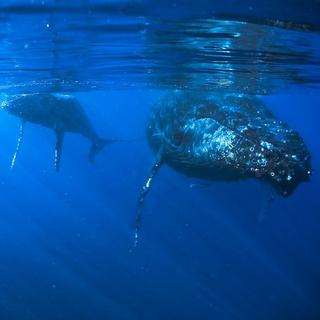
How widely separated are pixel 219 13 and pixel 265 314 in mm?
23965

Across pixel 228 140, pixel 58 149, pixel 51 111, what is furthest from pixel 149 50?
pixel 51 111

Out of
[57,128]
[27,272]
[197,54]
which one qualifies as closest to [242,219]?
[27,272]

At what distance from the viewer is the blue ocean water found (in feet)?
32.4

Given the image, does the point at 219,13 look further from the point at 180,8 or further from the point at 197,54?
the point at 197,54

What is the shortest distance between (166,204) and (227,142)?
3777 cm

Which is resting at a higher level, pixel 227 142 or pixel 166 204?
pixel 227 142

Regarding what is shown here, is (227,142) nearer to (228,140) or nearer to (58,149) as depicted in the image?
(228,140)

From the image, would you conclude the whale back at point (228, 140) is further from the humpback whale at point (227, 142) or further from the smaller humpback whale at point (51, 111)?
the smaller humpback whale at point (51, 111)

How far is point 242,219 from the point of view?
42.2 meters

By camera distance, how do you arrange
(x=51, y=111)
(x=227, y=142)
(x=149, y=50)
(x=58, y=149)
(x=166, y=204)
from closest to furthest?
(x=227, y=142) → (x=149, y=50) → (x=58, y=149) → (x=51, y=111) → (x=166, y=204)

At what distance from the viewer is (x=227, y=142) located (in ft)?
32.0

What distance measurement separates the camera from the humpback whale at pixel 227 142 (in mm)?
8445

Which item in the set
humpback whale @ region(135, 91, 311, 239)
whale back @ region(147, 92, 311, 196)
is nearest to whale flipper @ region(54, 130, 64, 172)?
humpback whale @ region(135, 91, 311, 239)

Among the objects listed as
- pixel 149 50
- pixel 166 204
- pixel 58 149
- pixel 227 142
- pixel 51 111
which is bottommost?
pixel 166 204
